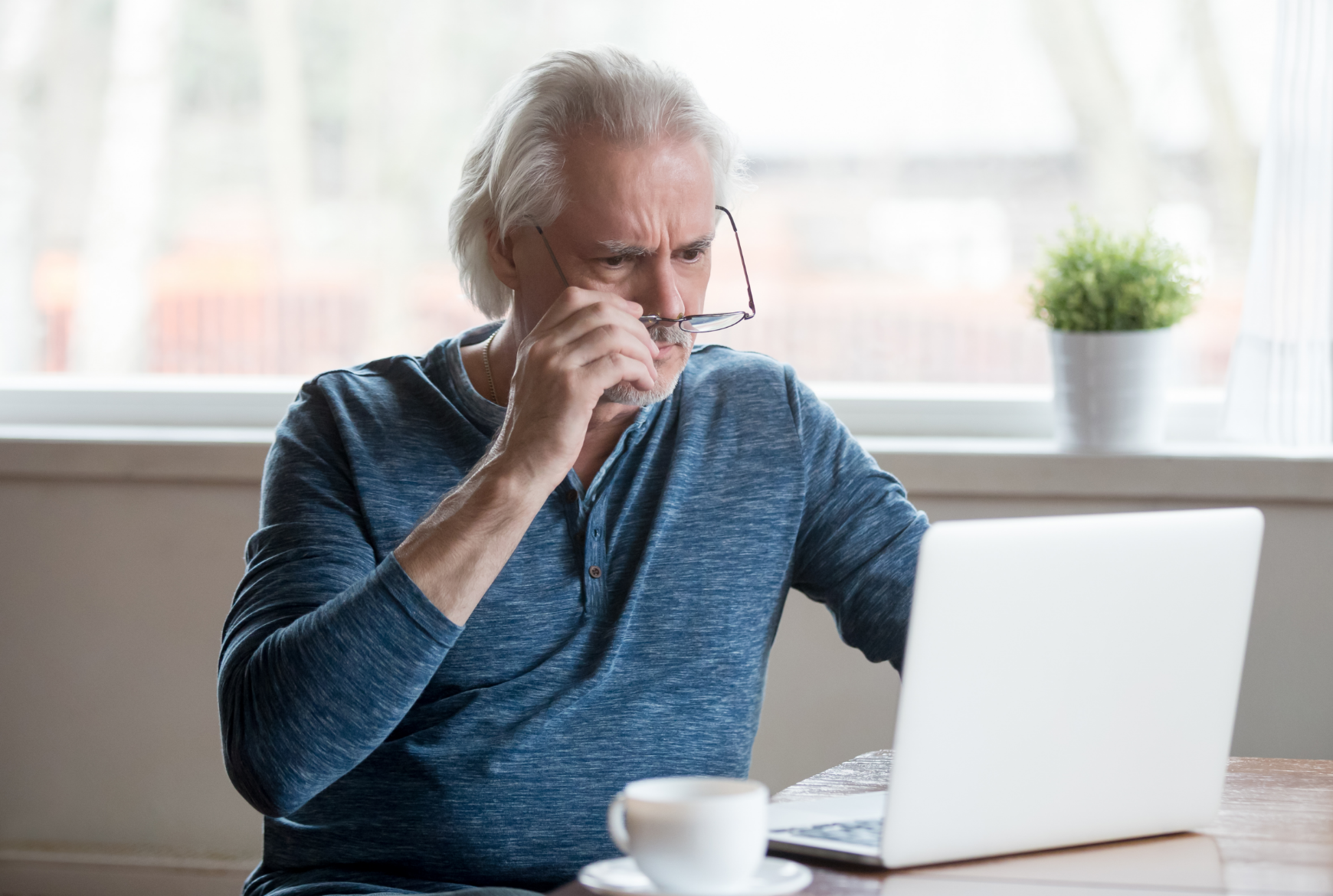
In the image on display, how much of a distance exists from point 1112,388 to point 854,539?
2.47 feet

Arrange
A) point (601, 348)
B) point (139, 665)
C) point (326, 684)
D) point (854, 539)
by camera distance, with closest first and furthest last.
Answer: point (326, 684), point (601, 348), point (854, 539), point (139, 665)

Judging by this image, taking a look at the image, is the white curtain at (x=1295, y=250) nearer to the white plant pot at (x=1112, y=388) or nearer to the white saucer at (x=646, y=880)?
the white plant pot at (x=1112, y=388)

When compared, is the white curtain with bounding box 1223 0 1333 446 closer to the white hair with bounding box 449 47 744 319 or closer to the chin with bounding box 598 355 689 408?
the white hair with bounding box 449 47 744 319

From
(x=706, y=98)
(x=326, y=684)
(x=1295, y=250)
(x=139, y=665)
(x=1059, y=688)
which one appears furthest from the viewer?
(x=139, y=665)

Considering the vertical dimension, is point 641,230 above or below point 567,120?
below

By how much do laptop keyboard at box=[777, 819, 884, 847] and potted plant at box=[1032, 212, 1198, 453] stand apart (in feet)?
3.98

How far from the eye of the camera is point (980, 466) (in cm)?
198

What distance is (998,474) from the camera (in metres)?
1.98

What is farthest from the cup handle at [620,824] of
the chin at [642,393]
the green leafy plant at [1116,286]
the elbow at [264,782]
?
the green leafy plant at [1116,286]

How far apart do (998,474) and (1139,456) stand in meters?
0.21

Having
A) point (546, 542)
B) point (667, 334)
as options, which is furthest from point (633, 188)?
point (546, 542)

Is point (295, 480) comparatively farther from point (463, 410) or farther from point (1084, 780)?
point (1084, 780)

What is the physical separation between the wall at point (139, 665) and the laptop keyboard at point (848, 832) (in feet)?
3.89

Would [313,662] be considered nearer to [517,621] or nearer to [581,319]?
[517,621]
